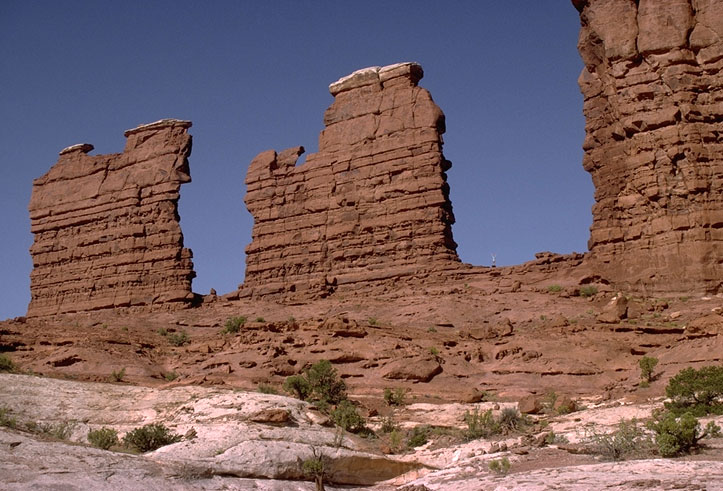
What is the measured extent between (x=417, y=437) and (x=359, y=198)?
23985 mm

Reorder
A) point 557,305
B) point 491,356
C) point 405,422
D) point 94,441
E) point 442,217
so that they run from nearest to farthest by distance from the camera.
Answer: point 94,441 → point 405,422 → point 491,356 → point 557,305 → point 442,217

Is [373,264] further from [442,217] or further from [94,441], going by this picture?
[94,441]

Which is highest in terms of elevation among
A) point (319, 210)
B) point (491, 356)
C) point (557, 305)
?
point (319, 210)

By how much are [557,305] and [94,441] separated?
21250 mm

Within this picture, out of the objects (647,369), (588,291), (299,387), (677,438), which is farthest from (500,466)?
(588,291)

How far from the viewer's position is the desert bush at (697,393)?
738 inches

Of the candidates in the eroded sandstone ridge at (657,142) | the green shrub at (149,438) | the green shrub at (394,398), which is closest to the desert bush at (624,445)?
the green shrub at (149,438)

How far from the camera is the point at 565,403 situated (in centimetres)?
2197

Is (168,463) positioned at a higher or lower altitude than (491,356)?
lower

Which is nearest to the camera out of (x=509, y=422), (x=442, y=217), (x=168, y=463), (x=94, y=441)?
(x=168, y=463)

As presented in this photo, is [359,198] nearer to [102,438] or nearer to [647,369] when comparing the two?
[647,369]

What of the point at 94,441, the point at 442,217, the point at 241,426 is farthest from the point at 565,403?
the point at 442,217

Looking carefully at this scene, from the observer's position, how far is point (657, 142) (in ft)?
114

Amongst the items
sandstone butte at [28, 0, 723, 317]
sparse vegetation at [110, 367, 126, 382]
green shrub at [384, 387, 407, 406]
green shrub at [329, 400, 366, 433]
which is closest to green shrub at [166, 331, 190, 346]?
sandstone butte at [28, 0, 723, 317]
